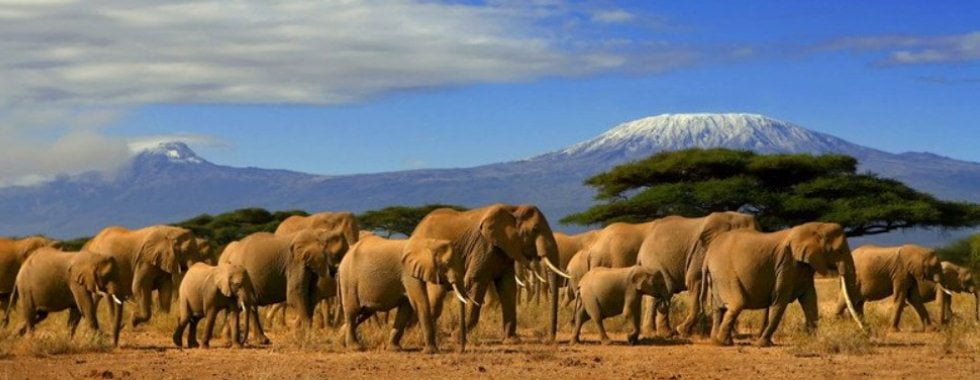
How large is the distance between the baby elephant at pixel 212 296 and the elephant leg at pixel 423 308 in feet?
8.34

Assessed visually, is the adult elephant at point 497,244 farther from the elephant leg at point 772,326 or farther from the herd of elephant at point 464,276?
the elephant leg at point 772,326

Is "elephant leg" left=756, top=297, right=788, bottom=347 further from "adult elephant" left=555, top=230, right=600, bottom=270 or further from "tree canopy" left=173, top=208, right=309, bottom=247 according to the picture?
"tree canopy" left=173, top=208, right=309, bottom=247

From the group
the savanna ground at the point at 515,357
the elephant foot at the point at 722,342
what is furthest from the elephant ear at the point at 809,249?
the elephant foot at the point at 722,342

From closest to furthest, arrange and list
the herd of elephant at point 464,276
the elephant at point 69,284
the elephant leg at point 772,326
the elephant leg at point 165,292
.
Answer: the herd of elephant at point 464,276 < the elephant leg at point 772,326 < the elephant at point 69,284 < the elephant leg at point 165,292

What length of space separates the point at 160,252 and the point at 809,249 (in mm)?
10268

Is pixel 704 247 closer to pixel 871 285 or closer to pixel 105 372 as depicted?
pixel 871 285

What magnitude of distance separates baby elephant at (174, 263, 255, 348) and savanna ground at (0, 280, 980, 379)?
0.34m

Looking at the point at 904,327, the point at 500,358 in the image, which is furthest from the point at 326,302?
the point at 904,327

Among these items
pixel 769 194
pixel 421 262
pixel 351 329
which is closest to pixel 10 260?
pixel 351 329

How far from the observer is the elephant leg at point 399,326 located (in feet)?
70.3

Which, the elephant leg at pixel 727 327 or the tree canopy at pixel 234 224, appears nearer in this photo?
the elephant leg at pixel 727 327

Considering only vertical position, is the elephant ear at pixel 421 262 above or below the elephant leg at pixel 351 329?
above

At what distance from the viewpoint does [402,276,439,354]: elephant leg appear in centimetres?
2070

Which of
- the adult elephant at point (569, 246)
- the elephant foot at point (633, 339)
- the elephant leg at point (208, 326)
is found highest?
the adult elephant at point (569, 246)
